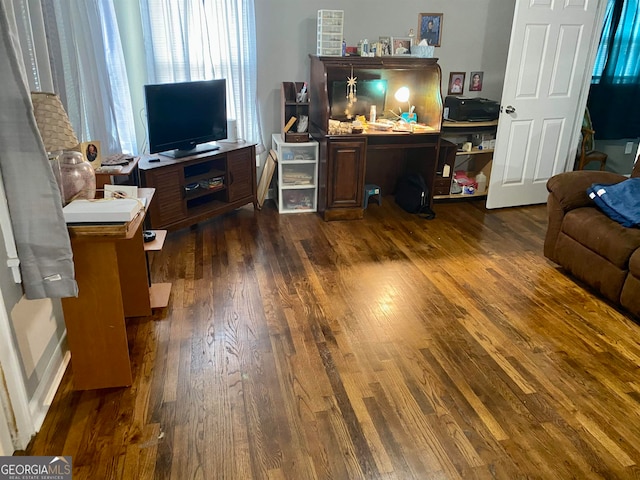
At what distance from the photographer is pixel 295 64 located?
14.4ft

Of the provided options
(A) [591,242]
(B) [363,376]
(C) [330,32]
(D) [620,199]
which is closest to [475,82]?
(C) [330,32]

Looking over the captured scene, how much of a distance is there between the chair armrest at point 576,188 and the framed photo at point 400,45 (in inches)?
72.4

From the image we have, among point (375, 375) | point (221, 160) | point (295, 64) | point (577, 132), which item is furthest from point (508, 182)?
point (375, 375)

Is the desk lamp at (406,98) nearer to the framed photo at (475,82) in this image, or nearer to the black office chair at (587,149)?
the framed photo at (475,82)

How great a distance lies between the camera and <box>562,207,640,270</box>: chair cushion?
2.80m

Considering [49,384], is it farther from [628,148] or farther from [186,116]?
[628,148]

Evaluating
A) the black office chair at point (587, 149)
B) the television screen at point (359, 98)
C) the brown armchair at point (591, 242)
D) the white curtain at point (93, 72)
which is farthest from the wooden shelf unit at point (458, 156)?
the white curtain at point (93, 72)

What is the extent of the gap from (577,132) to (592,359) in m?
2.93

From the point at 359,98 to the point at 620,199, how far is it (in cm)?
229

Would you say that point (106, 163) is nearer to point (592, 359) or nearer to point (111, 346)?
point (111, 346)

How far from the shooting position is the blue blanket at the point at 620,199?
292 centimetres

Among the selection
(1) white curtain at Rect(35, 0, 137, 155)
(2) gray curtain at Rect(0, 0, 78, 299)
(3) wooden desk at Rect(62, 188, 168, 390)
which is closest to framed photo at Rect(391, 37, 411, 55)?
(1) white curtain at Rect(35, 0, 137, 155)

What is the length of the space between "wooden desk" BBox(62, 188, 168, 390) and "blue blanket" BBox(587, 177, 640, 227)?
106 inches

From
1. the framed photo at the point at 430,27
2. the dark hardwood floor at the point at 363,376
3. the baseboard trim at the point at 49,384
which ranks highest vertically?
the framed photo at the point at 430,27
